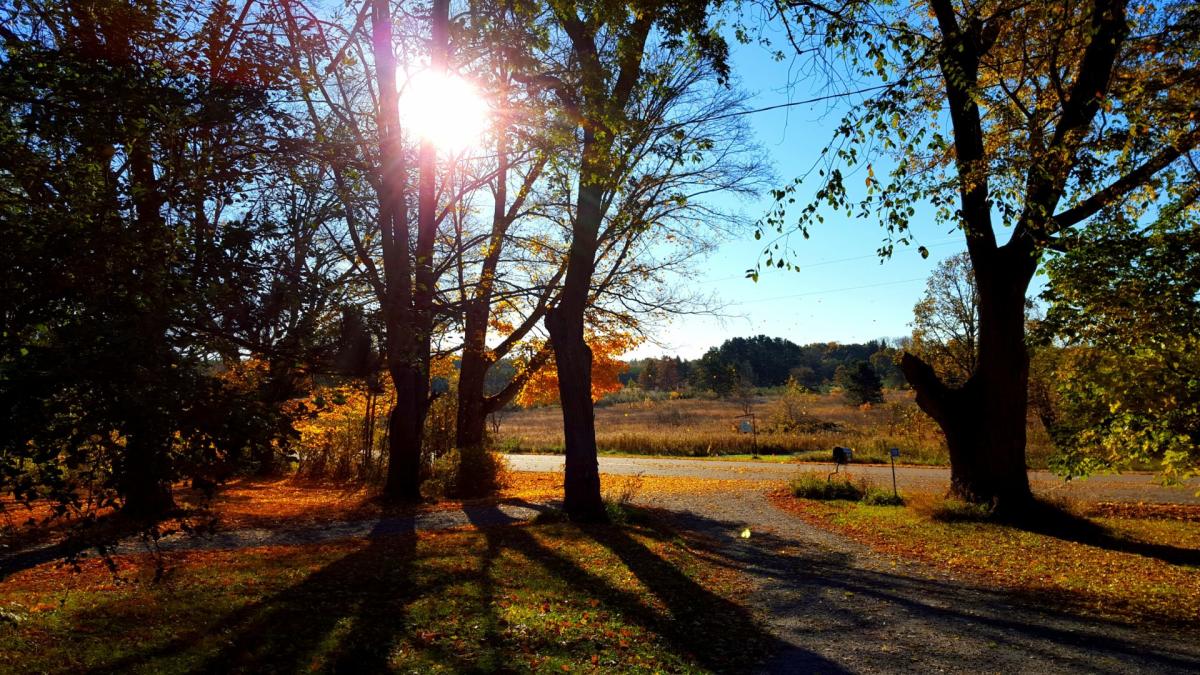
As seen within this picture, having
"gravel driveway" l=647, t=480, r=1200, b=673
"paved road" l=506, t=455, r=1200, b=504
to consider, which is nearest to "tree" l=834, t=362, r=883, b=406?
"paved road" l=506, t=455, r=1200, b=504

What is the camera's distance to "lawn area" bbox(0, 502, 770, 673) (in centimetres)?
551

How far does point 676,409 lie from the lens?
186 ft

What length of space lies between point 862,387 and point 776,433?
19.3 meters

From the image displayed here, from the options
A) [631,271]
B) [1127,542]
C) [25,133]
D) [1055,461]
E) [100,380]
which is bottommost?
[1127,542]

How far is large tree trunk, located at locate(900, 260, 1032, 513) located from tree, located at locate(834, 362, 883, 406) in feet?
129

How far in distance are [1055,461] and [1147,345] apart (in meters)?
2.57

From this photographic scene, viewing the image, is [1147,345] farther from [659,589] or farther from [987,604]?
[659,589]

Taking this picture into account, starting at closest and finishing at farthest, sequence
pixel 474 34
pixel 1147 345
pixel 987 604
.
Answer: pixel 987 604 < pixel 1147 345 < pixel 474 34

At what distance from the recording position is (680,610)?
24.5ft

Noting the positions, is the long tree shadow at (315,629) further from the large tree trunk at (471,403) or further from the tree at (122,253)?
the large tree trunk at (471,403)

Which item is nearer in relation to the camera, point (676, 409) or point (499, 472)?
point (499, 472)

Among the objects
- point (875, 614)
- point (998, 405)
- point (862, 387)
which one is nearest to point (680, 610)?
point (875, 614)

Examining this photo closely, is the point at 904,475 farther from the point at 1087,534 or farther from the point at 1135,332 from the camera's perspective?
the point at 1135,332

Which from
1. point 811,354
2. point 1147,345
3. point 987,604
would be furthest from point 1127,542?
point 811,354
